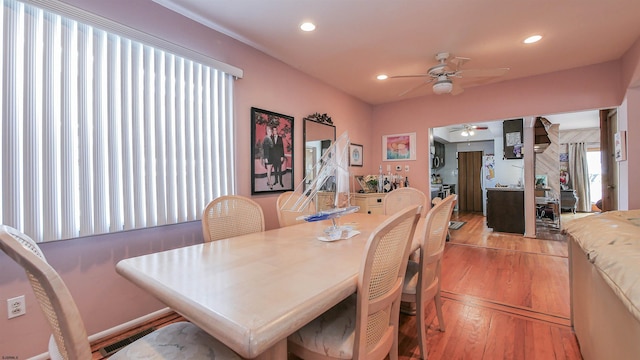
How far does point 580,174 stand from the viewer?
750cm

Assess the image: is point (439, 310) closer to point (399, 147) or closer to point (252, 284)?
point (252, 284)

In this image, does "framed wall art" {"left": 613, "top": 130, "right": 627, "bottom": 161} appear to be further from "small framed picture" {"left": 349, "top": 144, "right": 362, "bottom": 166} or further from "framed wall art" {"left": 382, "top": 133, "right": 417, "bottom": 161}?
"small framed picture" {"left": 349, "top": 144, "right": 362, "bottom": 166}

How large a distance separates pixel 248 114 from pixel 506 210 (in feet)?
16.6

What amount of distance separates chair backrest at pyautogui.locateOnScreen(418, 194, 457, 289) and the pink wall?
6.12 feet

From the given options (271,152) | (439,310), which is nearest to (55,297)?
(439,310)

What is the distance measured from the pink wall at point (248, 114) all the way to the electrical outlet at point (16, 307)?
0.02 meters

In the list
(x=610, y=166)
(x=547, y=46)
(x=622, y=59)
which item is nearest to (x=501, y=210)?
(x=610, y=166)

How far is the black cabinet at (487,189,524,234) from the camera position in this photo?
16.3ft

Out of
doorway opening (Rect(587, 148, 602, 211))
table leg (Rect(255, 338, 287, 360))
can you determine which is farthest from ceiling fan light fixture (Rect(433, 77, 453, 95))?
doorway opening (Rect(587, 148, 602, 211))

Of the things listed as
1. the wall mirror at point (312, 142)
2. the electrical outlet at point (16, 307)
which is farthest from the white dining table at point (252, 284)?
the wall mirror at point (312, 142)

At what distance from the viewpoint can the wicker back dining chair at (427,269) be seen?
62.0 inches

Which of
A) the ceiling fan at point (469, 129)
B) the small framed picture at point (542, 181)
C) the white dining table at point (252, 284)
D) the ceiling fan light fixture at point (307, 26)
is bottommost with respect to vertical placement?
the white dining table at point (252, 284)

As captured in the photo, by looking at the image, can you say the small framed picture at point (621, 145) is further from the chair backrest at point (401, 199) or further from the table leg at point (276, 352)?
the table leg at point (276, 352)

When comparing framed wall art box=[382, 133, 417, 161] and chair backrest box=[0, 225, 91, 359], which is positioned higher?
framed wall art box=[382, 133, 417, 161]
